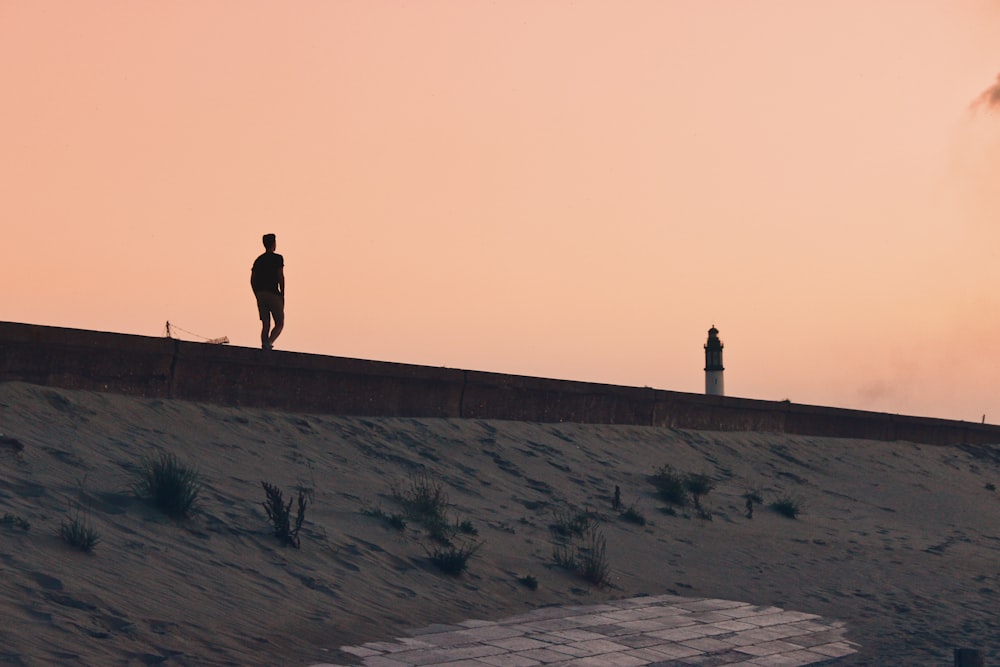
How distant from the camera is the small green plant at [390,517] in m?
11.2

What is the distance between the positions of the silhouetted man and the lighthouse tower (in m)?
20.8

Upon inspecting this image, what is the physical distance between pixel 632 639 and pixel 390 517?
9.93 ft

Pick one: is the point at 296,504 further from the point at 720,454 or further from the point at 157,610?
the point at 720,454

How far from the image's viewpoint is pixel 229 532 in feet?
32.1

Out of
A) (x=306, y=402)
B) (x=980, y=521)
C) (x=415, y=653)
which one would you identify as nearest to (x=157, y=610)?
(x=415, y=653)

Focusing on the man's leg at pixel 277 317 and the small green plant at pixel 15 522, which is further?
the man's leg at pixel 277 317

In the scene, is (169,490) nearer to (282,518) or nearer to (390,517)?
(282,518)

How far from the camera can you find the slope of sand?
7914mm

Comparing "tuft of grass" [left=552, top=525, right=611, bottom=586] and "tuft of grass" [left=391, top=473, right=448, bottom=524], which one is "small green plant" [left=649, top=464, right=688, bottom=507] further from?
"tuft of grass" [left=391, top=473, right=448, bottom=524]

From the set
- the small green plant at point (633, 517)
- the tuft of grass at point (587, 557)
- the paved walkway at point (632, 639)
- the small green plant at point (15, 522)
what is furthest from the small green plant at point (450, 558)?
the small green plant at point (15, 522)

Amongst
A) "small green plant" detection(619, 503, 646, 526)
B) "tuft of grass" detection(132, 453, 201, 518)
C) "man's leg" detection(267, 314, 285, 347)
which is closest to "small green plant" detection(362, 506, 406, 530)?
"tuft of grass" detection(132, 453, 201, 518)

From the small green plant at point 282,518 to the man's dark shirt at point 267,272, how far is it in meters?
4.84

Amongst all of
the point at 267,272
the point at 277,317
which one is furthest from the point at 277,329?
the point at 267,272

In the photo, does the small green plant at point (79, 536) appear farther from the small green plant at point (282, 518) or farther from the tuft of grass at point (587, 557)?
the tuft of grass at point (587, 557)
